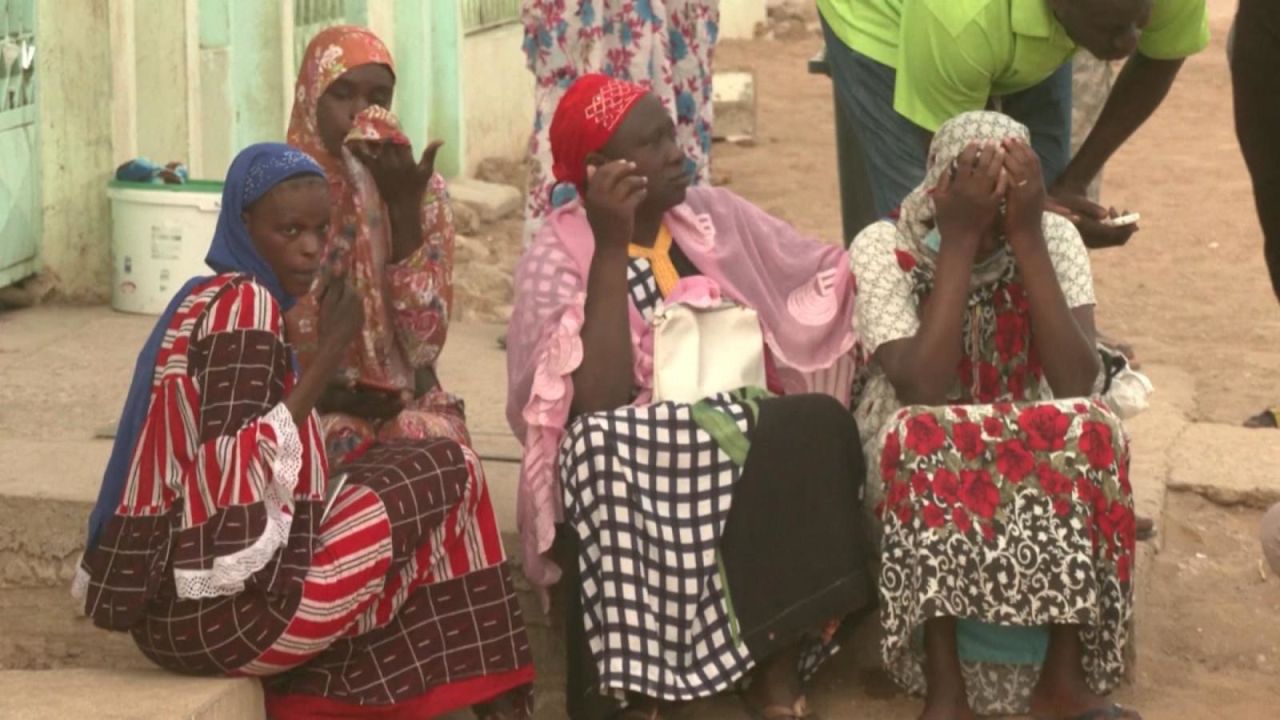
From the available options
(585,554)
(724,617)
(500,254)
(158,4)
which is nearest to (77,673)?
(585,554)

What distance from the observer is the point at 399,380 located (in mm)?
4594

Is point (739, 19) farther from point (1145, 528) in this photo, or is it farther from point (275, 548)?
point (275, 548)

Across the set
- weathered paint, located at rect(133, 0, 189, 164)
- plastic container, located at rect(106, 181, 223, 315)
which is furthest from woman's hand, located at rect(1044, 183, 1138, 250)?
weathered paint, located at rect(133, 0, 189, 164)

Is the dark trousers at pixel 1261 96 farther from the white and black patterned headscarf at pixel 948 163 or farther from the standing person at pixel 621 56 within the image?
the standing person at pixel 621 56

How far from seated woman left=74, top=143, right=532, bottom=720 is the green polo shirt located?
4.73 ft

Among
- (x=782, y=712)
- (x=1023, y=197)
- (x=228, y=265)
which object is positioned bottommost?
(x=782, y=712)

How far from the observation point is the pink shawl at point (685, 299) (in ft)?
13.8

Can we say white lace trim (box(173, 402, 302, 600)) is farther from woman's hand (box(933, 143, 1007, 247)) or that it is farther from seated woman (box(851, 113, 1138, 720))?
woman's hand (box(933, 143, 1007, 247))

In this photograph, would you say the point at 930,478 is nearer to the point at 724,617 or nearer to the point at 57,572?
the point at 724,617

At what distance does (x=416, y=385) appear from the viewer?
466 centimetres

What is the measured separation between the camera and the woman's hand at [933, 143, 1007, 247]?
414 centimetres

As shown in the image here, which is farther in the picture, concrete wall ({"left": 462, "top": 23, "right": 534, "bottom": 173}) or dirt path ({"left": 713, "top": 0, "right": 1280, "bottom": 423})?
concrete wall ({"left": 462, "top": 23, "right": 534, "bottom": 173})

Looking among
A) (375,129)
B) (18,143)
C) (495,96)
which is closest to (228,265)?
(375,129)

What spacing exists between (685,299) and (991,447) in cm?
74
